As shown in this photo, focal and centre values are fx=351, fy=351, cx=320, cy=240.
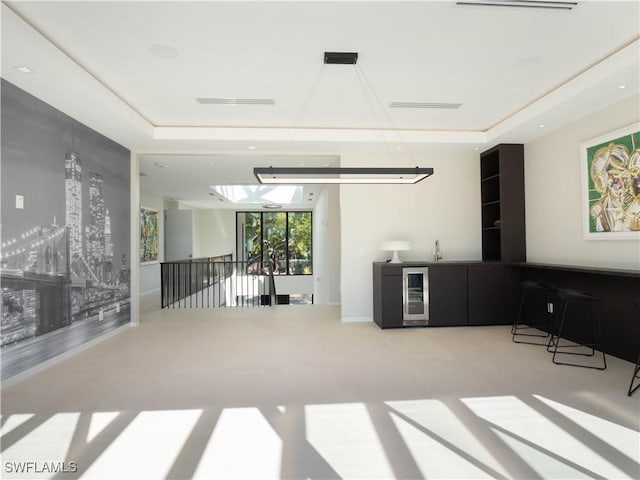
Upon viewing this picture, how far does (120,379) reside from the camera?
347cm

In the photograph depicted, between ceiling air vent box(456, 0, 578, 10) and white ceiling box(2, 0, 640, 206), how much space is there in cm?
7

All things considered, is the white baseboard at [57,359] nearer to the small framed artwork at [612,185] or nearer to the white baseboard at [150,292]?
the white baseboard at [150,292]

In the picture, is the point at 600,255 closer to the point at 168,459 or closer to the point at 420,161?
the point at 420,161

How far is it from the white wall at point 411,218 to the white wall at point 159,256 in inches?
239

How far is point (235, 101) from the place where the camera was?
4332 mm

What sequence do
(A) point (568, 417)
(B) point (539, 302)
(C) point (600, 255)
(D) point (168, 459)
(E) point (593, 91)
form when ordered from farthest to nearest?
(B) point (539, 302) < (C) point (600, 255) < (E) point (593, 91) < (A) point (568, 417) < (D) point (168, 459)

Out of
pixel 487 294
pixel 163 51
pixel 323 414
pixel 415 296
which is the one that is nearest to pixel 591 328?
pixel 487 294

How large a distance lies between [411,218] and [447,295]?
146 centimetres

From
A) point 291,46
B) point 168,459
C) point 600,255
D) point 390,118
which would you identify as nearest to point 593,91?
point 600,255

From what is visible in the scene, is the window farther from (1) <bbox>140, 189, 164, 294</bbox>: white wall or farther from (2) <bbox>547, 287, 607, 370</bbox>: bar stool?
(2) <bbox>547, 287, 607, 370</bbox>: bar stool

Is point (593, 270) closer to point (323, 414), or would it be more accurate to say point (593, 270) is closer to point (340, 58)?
point (323, 414)

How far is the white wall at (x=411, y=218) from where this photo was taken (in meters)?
6.05

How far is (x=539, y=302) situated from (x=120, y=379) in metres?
5.65

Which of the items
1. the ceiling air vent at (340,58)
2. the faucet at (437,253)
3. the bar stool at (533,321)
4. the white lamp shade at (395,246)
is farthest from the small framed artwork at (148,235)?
the bar stool at (533,321)
